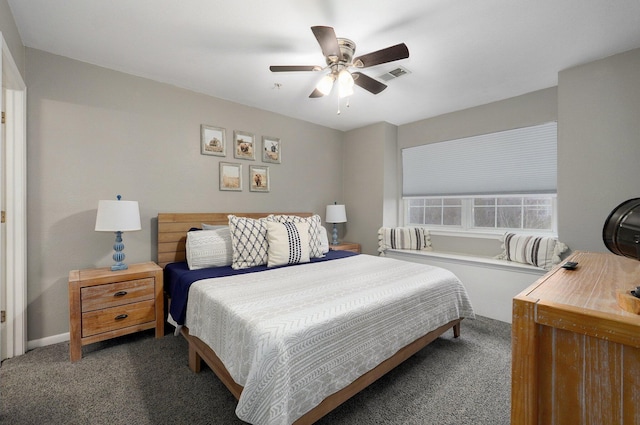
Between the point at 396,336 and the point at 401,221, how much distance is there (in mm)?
2777

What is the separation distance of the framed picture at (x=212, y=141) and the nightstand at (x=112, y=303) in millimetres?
1387

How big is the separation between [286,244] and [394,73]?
1.91 metres

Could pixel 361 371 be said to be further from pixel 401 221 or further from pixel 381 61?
pixel 401 221

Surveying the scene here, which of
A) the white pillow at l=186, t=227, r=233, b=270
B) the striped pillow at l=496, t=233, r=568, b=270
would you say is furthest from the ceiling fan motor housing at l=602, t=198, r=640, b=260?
the white pillow at l=186, t=227, r=233, b=270

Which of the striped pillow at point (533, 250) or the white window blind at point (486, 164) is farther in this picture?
the white window blind at point (486, 164)

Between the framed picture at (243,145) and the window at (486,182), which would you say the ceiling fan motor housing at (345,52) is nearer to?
the framed picture at (243,145)

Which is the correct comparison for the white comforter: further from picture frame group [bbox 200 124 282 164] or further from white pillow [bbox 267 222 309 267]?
picture frame group [bbox 200 124 282 164]

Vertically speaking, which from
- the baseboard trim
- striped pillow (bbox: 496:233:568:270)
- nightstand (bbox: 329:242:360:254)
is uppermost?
striped pillow (bbox: 496:233:568:270)

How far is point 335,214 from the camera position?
13.4 feet

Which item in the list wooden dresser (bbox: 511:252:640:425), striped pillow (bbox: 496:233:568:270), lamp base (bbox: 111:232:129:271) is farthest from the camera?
striped pillow (bbox: 496:233:568:270)

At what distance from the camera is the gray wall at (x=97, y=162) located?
89.5 inches

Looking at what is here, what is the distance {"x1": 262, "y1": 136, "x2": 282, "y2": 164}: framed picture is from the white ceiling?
0.78 metres

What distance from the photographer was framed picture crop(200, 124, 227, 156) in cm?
309

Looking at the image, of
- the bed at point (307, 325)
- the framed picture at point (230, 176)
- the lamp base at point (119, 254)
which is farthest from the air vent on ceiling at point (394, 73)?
the lamp base at point (119, 254)
